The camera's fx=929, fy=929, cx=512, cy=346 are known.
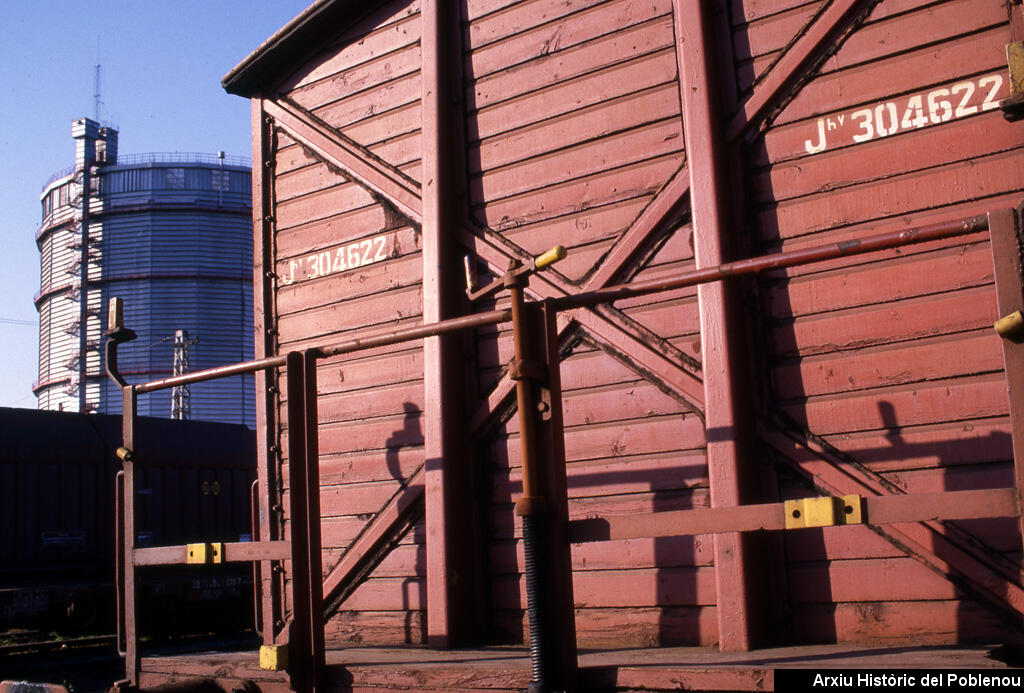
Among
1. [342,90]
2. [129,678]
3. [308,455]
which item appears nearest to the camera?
[308,455]

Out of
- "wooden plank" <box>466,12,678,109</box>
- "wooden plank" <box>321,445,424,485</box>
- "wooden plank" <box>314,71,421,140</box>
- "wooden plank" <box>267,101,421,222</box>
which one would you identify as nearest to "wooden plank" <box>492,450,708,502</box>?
"wooden plank" <box>321,445,424,485</box>

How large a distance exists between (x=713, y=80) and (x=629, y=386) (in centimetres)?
167

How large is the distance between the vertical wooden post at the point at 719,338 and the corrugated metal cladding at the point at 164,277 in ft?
114


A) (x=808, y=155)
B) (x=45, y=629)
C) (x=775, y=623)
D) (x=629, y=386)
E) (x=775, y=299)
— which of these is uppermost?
(x=808, y=155)

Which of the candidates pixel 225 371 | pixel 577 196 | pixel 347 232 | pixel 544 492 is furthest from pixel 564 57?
pixel 544 492

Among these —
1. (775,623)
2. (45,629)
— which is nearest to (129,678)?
(775,623)

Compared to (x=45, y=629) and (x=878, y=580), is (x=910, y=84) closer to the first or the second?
(x=878, y=580)

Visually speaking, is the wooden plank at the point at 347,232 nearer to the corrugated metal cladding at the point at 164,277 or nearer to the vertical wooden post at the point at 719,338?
the vertical wooden post at the point at 719,338

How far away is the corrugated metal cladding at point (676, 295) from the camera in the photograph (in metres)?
4.18

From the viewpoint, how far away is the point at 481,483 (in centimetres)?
552

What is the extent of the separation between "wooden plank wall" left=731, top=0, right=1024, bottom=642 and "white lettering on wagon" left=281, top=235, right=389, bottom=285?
2.61 metres

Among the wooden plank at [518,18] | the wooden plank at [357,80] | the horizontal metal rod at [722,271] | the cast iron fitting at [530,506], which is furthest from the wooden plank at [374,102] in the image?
the cast iron fitting at [530,506]

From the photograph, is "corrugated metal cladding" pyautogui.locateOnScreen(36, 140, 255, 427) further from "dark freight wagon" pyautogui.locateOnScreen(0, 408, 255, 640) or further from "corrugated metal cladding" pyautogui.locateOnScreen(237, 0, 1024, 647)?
"corrugated metal cladding" pyautogui.locateOnScreen(237, 0, 1024, 647)

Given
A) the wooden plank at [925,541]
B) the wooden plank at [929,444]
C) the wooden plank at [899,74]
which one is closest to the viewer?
the wooden plank at [925,541]
